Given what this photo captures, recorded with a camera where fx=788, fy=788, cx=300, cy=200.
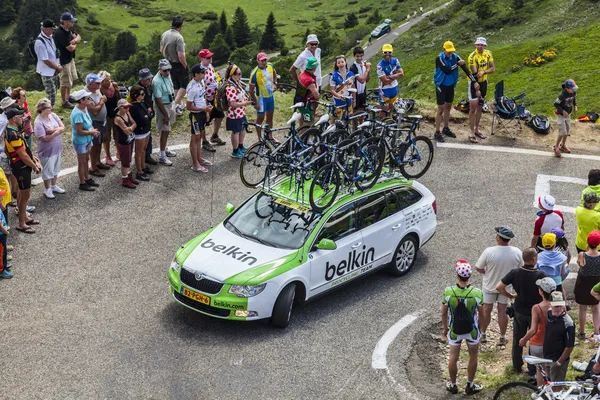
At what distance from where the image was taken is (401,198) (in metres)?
14.3

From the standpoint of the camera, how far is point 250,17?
174 m

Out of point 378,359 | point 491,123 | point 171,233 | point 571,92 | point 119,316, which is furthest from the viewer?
point 491,123

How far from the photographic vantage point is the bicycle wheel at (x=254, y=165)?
15.3 m

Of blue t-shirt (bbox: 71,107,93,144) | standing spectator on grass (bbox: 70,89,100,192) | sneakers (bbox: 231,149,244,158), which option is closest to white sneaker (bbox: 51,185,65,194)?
standing spectator on grass (bbox: 70,89,100,192)

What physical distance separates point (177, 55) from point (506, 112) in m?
8.59

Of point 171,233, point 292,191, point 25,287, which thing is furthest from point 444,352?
point 25,287

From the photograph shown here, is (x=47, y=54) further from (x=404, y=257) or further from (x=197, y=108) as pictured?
(x=404, y=257)

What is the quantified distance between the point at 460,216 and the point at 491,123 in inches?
220

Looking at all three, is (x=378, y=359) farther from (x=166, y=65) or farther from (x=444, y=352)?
(x=166, y=65)

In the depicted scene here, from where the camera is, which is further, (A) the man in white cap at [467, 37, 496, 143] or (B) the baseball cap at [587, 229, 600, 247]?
(A) the man in white cap at [467, 37, 496, 143]

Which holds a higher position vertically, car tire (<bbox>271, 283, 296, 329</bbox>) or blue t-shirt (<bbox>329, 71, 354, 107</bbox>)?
blue t-shirt (<bbox>329, 71, 354, 107</bbox>)

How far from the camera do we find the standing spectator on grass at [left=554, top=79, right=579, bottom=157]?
18.8 metres

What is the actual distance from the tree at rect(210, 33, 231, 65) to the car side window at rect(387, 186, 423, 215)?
5280 inches

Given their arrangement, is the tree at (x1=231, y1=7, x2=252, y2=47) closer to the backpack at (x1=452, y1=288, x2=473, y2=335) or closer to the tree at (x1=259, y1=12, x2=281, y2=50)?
the tree at (x1=259, y1=12, x2=281, y2=50)
